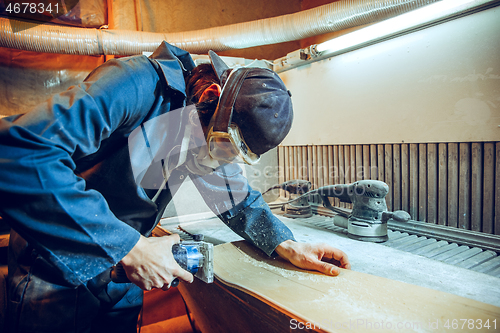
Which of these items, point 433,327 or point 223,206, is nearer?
point 433,327

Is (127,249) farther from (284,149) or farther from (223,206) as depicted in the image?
(284,149)

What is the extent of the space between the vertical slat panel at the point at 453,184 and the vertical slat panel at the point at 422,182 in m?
0.11

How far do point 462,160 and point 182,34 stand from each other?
2025 millimetres

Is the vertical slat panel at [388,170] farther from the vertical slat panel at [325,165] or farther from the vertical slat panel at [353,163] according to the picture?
the vertical slat panel at [325,165]

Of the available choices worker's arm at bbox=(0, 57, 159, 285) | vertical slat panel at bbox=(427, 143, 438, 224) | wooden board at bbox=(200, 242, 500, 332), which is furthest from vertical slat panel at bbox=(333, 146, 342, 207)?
worker's arm at bbox=(0, 57, 159, 285)

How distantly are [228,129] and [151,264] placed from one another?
1.61 ft

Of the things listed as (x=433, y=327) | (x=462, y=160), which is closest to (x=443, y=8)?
(x=462, y=160)

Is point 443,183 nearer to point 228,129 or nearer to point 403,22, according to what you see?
point 403,22

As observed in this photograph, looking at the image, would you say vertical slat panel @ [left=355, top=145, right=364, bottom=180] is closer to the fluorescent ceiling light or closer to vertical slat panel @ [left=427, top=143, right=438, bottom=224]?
vertical slat panel @ [left=427, top=143, right=438, bottom=224]

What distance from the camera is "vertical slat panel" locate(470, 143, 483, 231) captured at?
4.32ft

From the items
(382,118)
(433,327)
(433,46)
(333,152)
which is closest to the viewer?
(433,327)

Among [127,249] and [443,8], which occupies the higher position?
[443,8]

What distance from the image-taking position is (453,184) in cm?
141

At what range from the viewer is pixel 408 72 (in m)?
1.55
